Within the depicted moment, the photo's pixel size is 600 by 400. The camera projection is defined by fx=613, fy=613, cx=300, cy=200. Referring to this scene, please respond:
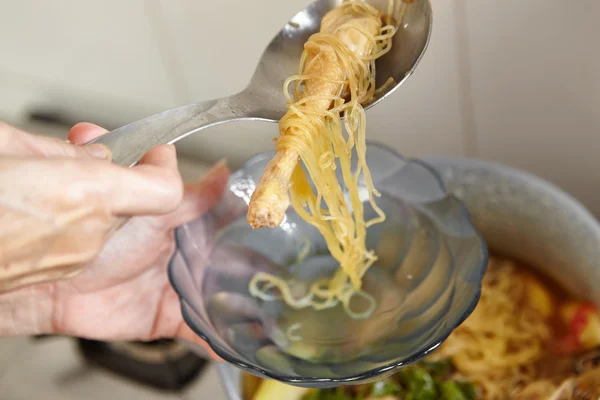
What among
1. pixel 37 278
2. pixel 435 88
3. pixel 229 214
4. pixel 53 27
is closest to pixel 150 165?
pixel 37 278

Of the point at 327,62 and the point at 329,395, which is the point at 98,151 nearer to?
the point at 327,62

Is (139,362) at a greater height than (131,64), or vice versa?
(131,64)

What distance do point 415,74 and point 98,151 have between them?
446 millimetres

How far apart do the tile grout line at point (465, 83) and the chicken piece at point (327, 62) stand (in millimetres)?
173

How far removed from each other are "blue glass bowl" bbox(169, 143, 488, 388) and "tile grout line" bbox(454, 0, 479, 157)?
0.15 meters

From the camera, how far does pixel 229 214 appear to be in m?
0.70

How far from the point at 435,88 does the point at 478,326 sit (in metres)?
0.31

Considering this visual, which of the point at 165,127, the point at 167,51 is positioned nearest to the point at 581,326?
the point at 165,127

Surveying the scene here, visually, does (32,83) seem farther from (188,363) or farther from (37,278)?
(37,278)

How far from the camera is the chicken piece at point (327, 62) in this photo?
20.0 inches

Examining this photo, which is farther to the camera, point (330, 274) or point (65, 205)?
point (330, 274)

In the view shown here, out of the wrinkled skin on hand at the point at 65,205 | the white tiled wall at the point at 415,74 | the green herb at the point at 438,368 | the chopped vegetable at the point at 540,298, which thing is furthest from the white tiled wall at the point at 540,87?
the wrinkled skin on hand at the point at 65,205

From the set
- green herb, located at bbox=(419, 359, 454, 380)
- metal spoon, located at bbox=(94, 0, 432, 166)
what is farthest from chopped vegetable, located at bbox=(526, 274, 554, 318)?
metal spoon, located at bbox=(94, 0, 432, 166)

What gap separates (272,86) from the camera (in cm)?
59
